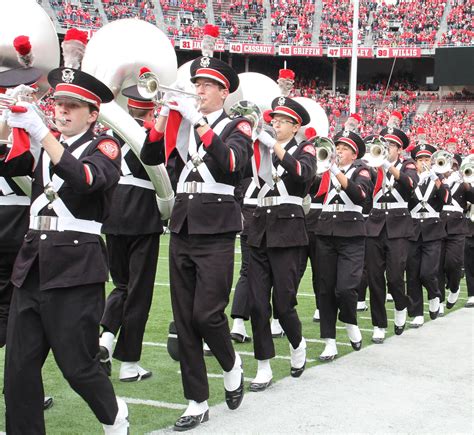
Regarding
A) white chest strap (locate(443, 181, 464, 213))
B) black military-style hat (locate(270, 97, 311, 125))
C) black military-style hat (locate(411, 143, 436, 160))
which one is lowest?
white chest strap (locate(443, 181, 464, 213))

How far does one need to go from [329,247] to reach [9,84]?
142 inches

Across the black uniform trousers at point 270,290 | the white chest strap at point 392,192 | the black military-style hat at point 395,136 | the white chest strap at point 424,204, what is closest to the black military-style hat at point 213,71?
the black uniform trousers at point 270,290

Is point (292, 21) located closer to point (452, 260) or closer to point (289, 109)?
point (452, 260)

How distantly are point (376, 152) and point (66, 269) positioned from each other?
4.64 meters

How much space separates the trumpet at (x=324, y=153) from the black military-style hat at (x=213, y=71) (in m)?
1.79

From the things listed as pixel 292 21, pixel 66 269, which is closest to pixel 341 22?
pixel 292 21

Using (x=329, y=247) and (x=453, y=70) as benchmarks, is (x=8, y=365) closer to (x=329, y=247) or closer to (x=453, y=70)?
(x=329, y=247)

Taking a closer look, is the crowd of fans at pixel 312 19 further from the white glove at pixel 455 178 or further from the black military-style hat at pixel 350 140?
the black military-style hat at pixel 350 140

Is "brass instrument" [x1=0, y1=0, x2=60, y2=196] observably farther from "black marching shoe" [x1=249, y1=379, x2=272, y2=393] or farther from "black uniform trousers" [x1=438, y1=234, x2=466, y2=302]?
"black uniform trousers" [x1=438, y1=234, x2=466, y2=302]

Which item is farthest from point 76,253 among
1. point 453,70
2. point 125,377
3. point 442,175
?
point 453,70

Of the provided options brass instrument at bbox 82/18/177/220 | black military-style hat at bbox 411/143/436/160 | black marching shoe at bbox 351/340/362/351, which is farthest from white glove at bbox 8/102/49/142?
black military-style hat at bbox 411/143/436/160

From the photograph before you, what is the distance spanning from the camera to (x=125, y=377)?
6008 millimetres

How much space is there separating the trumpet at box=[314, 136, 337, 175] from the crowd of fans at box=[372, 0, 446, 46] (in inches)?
1508

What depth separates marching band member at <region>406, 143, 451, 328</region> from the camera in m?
9.81
